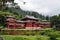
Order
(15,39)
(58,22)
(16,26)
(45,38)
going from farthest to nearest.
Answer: (58,22) < (16,26) < (45,38) < (15,39)

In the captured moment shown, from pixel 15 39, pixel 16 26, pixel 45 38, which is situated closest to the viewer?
pixel 15 39

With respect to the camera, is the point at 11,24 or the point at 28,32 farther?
the point at 11,24

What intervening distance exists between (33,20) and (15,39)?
2293cm

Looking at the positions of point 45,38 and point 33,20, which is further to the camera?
point 33,20

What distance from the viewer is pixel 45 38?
28922 mm

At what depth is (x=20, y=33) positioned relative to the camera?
32500mm

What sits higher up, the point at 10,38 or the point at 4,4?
→ the point at 4,4

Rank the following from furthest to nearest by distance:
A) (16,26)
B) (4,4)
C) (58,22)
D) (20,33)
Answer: (58,22) → (16,26) → (20,33) → (4,4)

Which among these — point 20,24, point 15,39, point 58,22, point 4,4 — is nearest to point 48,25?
point 58,22

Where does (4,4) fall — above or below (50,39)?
above

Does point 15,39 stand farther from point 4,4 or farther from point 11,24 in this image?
point 11,24

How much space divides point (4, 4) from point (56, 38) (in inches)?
518

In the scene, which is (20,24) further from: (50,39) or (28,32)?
(50,39)

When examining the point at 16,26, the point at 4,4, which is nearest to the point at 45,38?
the point at 4,4
